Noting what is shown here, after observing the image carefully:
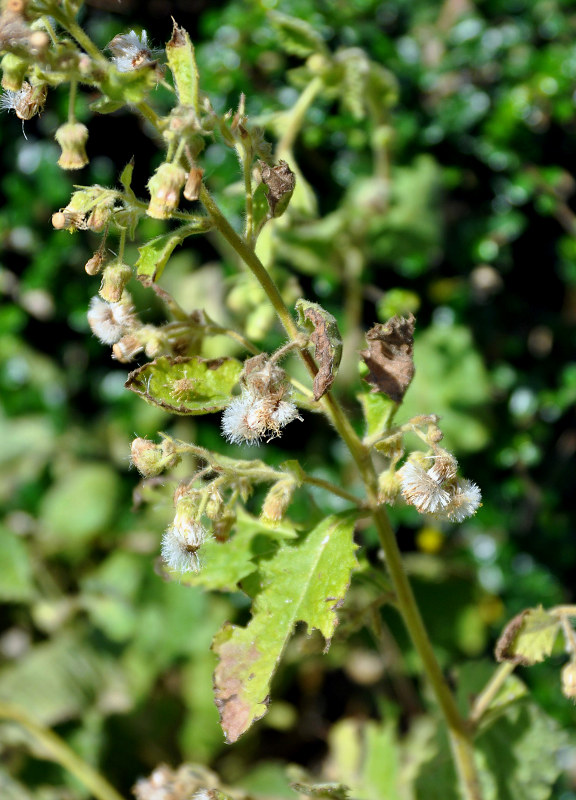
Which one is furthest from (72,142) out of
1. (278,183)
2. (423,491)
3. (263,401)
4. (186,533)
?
(423,491)

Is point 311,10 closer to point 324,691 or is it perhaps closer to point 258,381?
point 258,381

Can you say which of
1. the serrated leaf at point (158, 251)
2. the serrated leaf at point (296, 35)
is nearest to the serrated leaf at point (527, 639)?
the serrated leaf at point (158, 251)

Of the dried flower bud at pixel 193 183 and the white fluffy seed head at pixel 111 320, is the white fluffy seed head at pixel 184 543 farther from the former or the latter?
the dried flower bud at pixel 193 183

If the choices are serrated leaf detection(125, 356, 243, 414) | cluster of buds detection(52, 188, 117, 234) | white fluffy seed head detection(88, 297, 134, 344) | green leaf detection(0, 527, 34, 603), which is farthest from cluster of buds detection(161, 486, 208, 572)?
green leaf detection(0, 527, 34, 603)

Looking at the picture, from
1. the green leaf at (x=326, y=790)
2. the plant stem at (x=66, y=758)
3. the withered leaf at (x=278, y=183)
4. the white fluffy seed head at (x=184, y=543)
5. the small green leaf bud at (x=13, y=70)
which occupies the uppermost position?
the small green leaf bud at (x=13, y=70)

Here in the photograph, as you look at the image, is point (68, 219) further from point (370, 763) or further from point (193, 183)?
point (370, 763)
